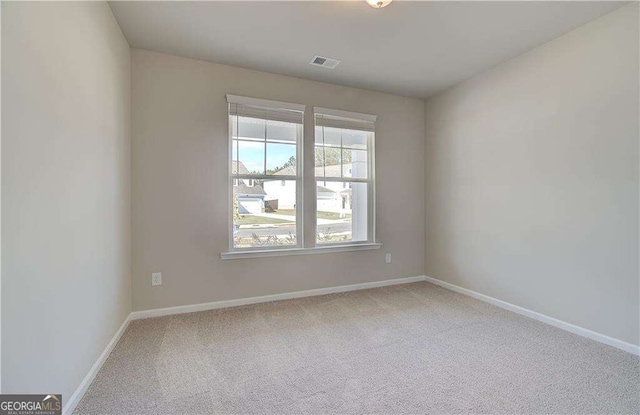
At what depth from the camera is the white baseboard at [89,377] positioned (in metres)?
1.57

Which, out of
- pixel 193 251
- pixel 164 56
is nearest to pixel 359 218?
pixel 193 251

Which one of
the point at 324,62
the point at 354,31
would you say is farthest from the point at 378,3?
the point at 324,62

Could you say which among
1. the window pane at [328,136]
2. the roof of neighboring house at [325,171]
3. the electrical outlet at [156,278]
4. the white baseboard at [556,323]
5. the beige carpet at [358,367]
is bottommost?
the beige carpet at [358,367]

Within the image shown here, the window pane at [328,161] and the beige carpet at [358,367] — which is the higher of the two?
the window pane at [328,161]

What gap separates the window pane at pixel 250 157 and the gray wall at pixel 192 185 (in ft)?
0.57

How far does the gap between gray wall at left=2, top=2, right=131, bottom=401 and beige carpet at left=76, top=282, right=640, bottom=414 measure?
42cm

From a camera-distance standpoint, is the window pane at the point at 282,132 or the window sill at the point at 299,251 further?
the window pane at the point at 282,132

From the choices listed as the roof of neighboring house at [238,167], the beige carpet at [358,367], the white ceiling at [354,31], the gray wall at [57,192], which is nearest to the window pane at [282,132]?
the roof of neighboring house at [238,167]

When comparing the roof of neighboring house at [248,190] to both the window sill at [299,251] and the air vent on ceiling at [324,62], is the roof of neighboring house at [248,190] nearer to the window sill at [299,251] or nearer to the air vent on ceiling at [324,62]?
the window sill at [299,251]

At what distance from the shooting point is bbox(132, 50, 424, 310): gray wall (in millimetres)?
2863

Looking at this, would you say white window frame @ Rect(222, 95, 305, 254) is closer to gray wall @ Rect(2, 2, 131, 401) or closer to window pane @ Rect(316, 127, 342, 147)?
window pane @ Rect(316, 127, 342, 147)

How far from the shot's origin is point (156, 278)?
292cm

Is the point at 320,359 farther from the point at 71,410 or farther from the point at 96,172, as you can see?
the point at 96,172

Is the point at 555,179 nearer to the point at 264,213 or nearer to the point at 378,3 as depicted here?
the point at 378,3
